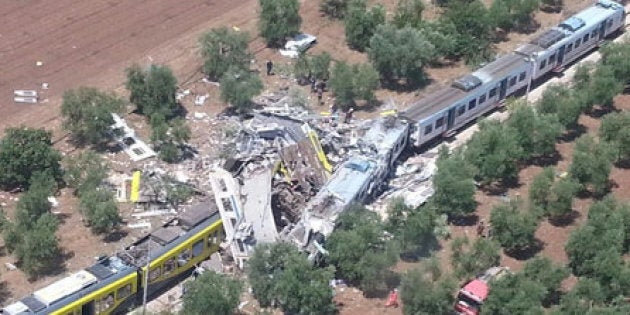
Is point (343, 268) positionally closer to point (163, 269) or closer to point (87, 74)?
point (163, 269)

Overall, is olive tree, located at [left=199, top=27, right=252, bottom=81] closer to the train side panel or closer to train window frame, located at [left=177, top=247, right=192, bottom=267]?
train window frame, located at [left=177, top=247, right=192, bottom=267]

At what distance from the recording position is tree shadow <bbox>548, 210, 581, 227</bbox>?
132 ft

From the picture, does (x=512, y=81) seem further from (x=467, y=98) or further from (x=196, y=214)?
(x=196, y=214)

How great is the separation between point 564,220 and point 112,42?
2525cm

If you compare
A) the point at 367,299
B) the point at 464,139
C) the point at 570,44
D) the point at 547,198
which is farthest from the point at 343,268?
the point at 570,44

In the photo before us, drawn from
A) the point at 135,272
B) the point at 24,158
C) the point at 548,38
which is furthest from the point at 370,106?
the point at 135,272

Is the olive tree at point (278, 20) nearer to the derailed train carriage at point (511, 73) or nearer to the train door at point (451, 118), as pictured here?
the derailed train carriage at point (511, 73)

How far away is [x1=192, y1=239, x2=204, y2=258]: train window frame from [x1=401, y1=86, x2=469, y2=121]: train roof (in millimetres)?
12002

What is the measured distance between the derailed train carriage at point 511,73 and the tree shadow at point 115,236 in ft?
44.2

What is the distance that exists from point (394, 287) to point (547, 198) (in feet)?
26.8

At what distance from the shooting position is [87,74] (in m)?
49.2

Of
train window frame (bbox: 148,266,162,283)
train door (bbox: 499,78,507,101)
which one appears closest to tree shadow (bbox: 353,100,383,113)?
train door (bbox: 499,78,507,101)

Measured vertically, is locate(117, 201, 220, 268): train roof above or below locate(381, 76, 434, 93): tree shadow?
above

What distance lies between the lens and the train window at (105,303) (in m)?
33.6
